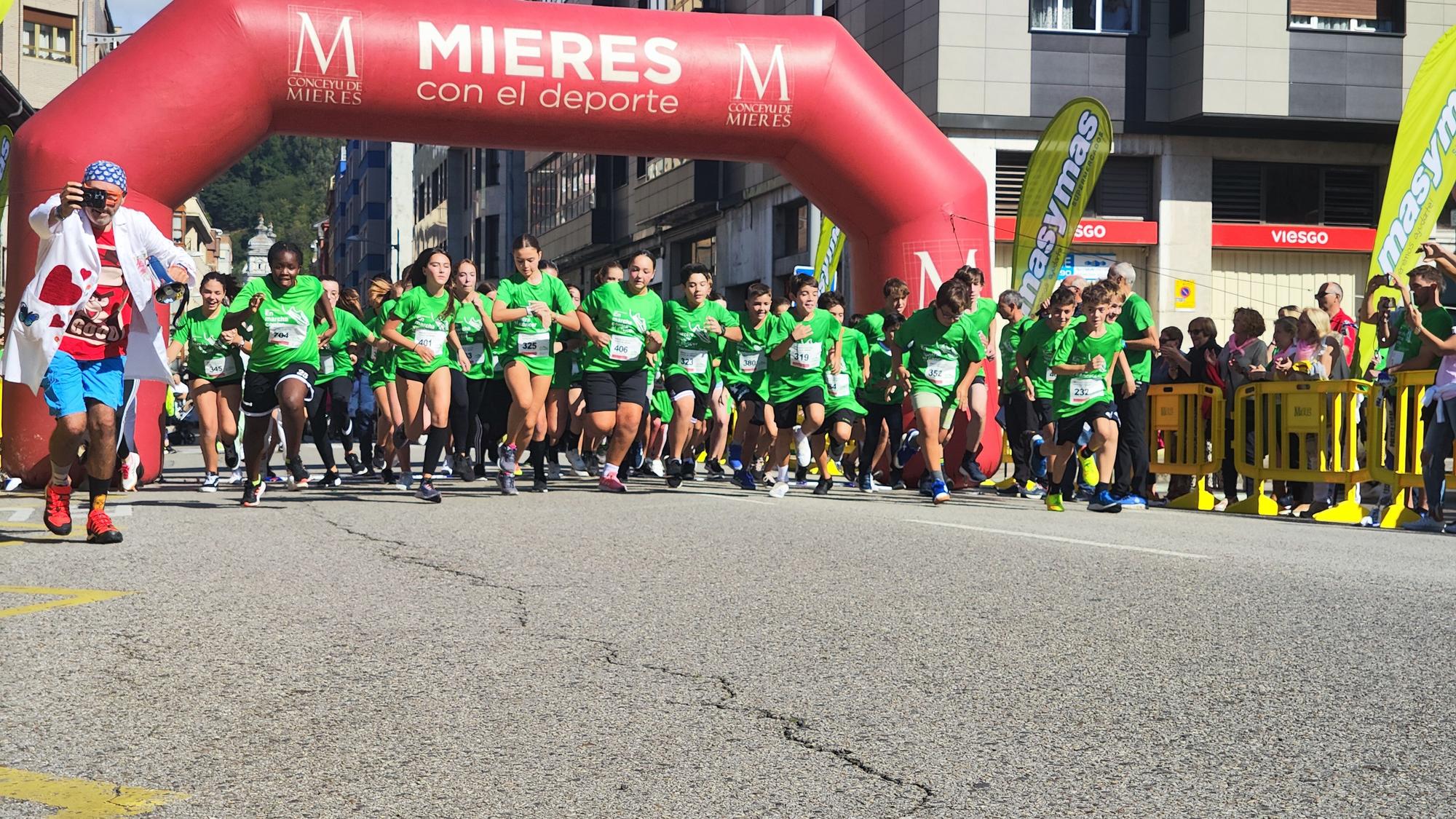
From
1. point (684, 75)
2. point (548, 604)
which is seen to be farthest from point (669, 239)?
point (548, 604)

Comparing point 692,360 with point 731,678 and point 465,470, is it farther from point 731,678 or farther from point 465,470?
point 731,678

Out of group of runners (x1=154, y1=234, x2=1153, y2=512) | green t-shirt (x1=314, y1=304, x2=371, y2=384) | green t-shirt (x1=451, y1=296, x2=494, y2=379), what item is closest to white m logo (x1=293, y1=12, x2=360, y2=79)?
group of runners (x1=154, y1=234, x2=1153, y2=512)

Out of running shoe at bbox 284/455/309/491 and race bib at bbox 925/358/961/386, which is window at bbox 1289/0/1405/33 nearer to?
race bib at bbox 925/358/961/386

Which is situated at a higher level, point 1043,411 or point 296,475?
point 1043,411

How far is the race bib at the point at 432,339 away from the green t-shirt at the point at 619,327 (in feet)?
3.99

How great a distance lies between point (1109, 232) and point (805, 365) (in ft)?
53.6

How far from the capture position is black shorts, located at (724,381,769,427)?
1567cm

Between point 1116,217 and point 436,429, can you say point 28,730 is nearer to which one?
point 436,429

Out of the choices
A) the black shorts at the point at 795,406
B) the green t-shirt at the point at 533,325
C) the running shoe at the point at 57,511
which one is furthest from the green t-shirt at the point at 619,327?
the running shoe at the point at 57,511

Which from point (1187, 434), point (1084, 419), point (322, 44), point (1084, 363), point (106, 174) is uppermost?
point (322, 44)

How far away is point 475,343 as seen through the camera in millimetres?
14008

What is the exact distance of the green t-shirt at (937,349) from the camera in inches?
538

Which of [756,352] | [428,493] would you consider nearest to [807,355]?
[756,352]

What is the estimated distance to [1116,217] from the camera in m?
29.6
